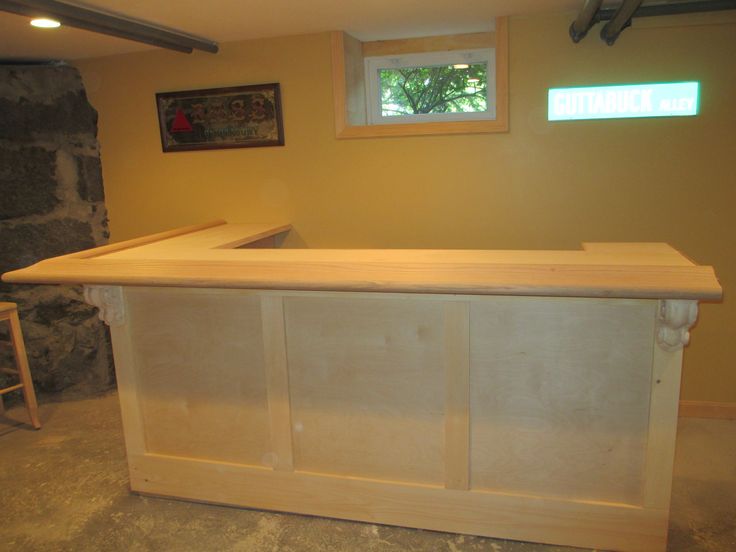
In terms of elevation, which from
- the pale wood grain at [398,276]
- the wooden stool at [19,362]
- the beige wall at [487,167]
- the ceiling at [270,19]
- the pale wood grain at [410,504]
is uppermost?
the ceiling at [270,19]

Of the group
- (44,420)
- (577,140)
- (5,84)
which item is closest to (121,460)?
(44,420)

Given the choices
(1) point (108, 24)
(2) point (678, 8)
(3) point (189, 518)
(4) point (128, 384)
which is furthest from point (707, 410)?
(1) point (108, 24)

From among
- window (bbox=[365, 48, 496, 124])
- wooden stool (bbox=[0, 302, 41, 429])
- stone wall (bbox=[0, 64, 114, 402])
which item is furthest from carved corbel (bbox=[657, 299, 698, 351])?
stone wall (bbox=[0, 64, 114, 402])

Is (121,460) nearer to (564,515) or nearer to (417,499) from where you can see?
(417,499)

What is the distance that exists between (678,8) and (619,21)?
324 mm

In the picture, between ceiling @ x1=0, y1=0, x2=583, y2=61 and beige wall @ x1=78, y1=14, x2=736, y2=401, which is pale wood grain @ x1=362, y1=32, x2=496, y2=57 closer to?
ceiling @ x1=0, y1=0, x2=583, y2=61

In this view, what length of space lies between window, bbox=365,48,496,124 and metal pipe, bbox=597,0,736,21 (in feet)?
2.13

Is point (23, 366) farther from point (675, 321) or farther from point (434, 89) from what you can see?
point (675, 321)

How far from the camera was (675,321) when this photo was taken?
1607mm

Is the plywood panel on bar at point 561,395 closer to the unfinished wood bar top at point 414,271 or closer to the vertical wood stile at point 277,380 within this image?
the unfinished wood bar top at point 414,271

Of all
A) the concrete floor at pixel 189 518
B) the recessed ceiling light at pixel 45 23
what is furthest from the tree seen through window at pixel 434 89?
the concrete floor at pixel 189 518

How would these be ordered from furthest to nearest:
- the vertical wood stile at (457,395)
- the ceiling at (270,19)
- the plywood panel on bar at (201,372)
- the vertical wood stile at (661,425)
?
the ceiling at (270,19) < the plywood panel on bar at (201,372) < the vertical wood stile at (457,395) < the vertical wood stile at (661,425)

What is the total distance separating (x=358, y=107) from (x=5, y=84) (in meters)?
1.84

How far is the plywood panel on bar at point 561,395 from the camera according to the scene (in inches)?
68.2
